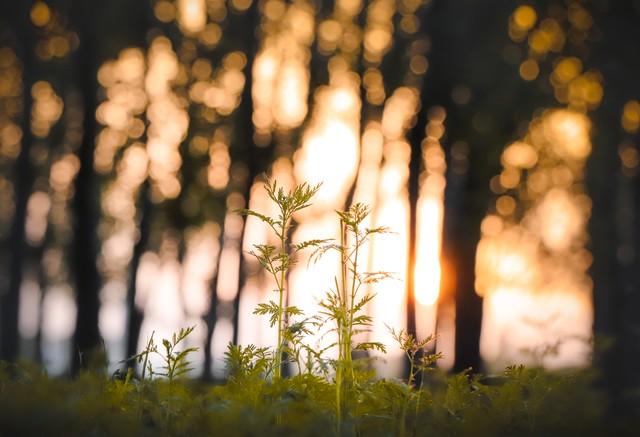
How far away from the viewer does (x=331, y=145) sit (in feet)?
64.5

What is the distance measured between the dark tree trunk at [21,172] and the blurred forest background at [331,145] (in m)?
0.05

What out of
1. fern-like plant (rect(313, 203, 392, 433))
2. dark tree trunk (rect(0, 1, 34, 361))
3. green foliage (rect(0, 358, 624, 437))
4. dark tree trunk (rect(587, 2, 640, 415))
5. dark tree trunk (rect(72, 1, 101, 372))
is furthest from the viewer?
dark tree trunk (rect(0, 1, 34, 361))

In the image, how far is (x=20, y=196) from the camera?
18906 mm

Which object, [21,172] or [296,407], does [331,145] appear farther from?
[296,407]

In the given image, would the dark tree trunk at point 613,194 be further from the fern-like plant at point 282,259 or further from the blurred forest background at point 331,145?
the fern-like plant at point 282,259

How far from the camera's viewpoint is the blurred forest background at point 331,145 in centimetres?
1585

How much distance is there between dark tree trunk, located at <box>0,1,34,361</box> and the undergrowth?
17.2 m

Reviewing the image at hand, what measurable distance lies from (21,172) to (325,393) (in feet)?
59.4

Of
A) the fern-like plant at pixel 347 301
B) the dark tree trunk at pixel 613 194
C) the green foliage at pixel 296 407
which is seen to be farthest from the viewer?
the dark tree trunk at pixel 613 194

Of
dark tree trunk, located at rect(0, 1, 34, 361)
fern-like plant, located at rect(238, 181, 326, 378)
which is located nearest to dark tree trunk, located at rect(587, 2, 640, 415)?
dark tree trunk, located at rect(0, 1, 34, 361)

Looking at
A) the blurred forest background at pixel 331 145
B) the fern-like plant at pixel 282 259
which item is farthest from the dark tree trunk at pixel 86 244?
the fern-like plant at pixel 282 259

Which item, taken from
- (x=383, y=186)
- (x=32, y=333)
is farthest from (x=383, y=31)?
(x=32, y=333)

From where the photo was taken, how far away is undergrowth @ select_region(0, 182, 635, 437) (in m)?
1.88

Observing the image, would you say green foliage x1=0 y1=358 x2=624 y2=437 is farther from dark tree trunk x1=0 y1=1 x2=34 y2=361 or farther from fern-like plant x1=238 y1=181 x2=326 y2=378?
dark tree trunk x1=0 y1=1 x2=34 y2=361
